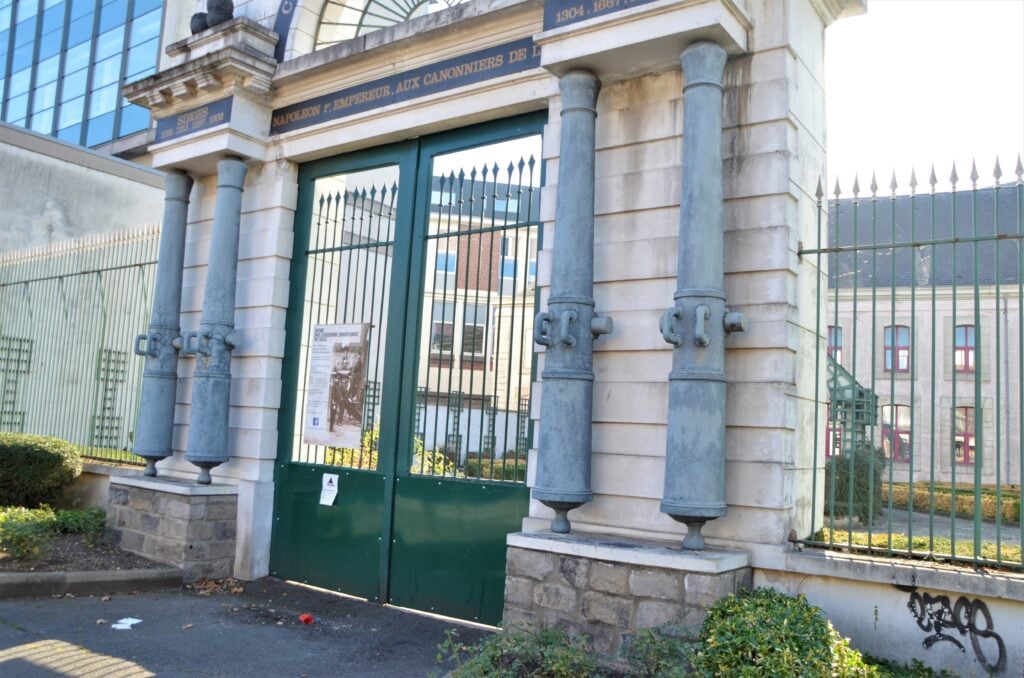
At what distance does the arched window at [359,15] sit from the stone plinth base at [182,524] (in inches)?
187

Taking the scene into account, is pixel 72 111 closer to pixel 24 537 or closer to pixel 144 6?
pixel 144 6

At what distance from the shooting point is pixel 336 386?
26.6ft

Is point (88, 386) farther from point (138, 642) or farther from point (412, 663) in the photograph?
point (412, 663)

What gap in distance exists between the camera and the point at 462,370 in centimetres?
719

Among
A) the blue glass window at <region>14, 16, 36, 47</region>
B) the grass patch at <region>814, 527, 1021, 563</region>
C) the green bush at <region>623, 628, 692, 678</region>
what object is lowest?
the green bush at <region>623, 628, 692, 678</region>

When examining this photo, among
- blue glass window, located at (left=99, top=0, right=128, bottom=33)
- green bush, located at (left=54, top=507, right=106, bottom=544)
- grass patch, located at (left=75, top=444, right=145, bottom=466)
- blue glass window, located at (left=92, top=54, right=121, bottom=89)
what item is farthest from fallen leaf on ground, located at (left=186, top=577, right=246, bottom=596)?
blue glass window, located at (left=99, top=0, right=128, bottom=33)

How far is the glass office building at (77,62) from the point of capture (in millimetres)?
27000

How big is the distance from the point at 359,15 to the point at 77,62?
961 inches

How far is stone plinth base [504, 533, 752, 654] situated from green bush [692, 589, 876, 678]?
1.18ft

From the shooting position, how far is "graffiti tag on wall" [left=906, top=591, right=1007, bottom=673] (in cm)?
464

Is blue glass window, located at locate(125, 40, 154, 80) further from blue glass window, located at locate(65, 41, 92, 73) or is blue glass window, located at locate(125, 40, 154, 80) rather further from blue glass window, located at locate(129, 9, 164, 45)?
blue glass window, located at locate(65, 41, 92, 73)

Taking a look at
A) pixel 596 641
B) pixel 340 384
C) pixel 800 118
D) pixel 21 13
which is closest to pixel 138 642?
pixel 340 384

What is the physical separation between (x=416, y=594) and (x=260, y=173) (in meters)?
4.63

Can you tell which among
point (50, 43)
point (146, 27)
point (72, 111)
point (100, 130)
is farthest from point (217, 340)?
point (50, 43)
